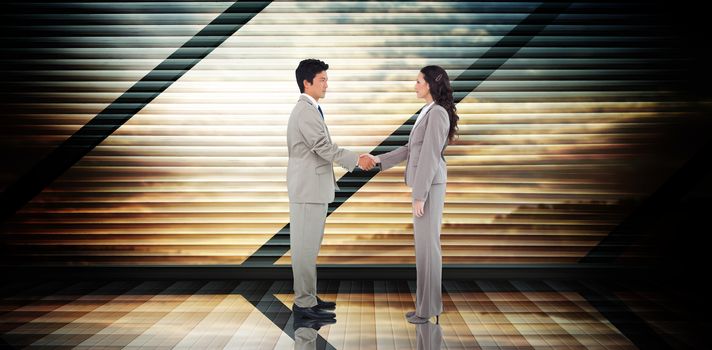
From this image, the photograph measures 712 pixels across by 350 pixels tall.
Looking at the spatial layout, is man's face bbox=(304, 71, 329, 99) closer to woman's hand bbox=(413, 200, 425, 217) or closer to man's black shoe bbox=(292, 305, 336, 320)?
woman's hand bbox=(413, 200, 425, 217)

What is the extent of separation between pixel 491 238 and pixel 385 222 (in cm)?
77

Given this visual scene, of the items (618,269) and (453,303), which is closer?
(453,303)

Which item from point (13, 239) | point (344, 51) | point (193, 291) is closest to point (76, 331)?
point (193, 291)

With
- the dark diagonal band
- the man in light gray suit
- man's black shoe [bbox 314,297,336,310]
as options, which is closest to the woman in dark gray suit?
the man in light gray suit

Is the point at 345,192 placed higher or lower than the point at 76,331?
higher

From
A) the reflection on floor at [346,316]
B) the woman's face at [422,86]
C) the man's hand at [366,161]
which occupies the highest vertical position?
the woman's face at [422,86]

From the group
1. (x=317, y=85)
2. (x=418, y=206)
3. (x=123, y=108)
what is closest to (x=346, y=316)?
(x=418, y=206)

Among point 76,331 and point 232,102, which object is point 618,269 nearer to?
point 232,102

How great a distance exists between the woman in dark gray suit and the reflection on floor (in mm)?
235

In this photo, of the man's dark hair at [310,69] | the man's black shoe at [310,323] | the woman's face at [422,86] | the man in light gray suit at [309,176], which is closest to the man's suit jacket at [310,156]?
the man in light gray suit at [309,176]

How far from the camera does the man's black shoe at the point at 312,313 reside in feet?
12.2

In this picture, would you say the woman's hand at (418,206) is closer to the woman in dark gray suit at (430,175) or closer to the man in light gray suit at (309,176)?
the woman in dark gray suit at (430,175)

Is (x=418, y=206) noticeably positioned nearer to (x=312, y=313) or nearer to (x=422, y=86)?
(x=422, y=86)

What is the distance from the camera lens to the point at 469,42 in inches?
185
